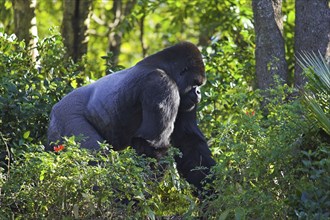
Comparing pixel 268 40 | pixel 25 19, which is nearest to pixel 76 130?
pixel 268 40

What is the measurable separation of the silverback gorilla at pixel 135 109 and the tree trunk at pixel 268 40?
2.65 ft

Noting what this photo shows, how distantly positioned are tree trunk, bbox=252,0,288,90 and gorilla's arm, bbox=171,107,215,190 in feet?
2.92

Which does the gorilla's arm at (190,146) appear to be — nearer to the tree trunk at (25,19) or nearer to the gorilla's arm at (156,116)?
the gorilla's arm at (156,116)

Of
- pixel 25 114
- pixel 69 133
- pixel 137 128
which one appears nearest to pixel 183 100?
pixel 137 128

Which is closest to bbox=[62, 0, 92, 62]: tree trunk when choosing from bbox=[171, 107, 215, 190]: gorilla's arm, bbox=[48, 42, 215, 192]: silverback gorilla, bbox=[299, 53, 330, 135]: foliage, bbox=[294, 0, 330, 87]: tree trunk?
bbox=[48, 42, 215, 192]: silverback gorilla

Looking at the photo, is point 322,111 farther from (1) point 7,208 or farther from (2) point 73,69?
(2) point 73,69

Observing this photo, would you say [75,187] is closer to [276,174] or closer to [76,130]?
[276,174]

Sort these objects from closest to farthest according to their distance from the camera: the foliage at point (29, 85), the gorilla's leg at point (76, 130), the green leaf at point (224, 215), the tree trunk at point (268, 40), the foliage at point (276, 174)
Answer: the foliage at point (276, 174) → the green leaf at point (224, 215) → the gorilla's leg at point (76, 130) → the foliage at point (29, 85) → the tree trunk at point (268, 40)

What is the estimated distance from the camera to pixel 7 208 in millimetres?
4562

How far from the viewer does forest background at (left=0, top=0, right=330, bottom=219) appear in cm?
432

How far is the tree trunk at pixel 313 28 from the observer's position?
6.28m

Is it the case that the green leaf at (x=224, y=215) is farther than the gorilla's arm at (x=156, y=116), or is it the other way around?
the gorilla's arm at (x=156, y=116)

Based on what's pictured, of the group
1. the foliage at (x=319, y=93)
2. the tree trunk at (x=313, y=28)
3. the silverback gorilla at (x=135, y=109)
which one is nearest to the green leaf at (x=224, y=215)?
the foliage at (x=319, y=93)

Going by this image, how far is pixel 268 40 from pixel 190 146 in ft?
3.83
